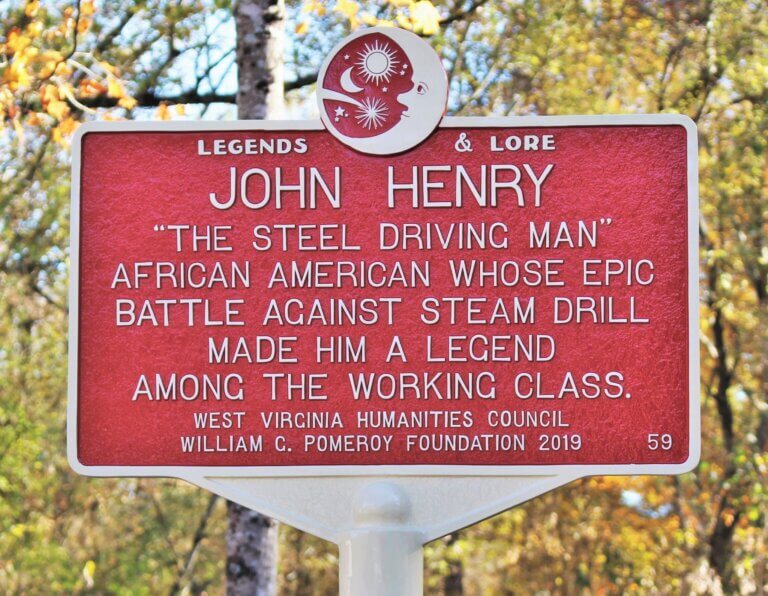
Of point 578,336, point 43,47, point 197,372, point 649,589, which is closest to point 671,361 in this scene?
point 578,336

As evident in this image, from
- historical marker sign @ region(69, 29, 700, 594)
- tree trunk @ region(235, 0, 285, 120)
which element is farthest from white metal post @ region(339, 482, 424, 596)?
tree trunk @ region(235, 0, 285, 120)

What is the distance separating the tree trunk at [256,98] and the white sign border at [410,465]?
2.63 metres

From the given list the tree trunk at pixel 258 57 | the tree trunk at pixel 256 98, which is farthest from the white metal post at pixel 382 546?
the tree trunk at pixel 258 57

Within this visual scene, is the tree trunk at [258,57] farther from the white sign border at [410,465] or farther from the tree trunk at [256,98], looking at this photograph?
the white sign border at [410,465]

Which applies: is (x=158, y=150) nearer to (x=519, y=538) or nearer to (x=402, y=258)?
(x=402, y=258)

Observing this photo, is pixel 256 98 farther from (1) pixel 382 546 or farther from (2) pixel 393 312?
(1) pixel 382 546

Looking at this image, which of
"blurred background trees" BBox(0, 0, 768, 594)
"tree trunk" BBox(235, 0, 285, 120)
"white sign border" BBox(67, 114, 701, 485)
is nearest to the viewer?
"white sign border" BBox(67, 114, 701, 485)

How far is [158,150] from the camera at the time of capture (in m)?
5.43

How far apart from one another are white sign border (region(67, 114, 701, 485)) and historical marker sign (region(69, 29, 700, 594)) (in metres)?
0.01

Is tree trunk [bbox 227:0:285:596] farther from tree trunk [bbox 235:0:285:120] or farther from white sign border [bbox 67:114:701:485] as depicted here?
white sign border [bbox 67:114:701:485]

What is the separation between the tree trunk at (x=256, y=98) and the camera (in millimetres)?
7973

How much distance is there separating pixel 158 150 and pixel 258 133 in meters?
0.40

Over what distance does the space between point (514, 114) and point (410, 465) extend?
36.5 ft

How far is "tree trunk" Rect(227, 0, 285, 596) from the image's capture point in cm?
797
